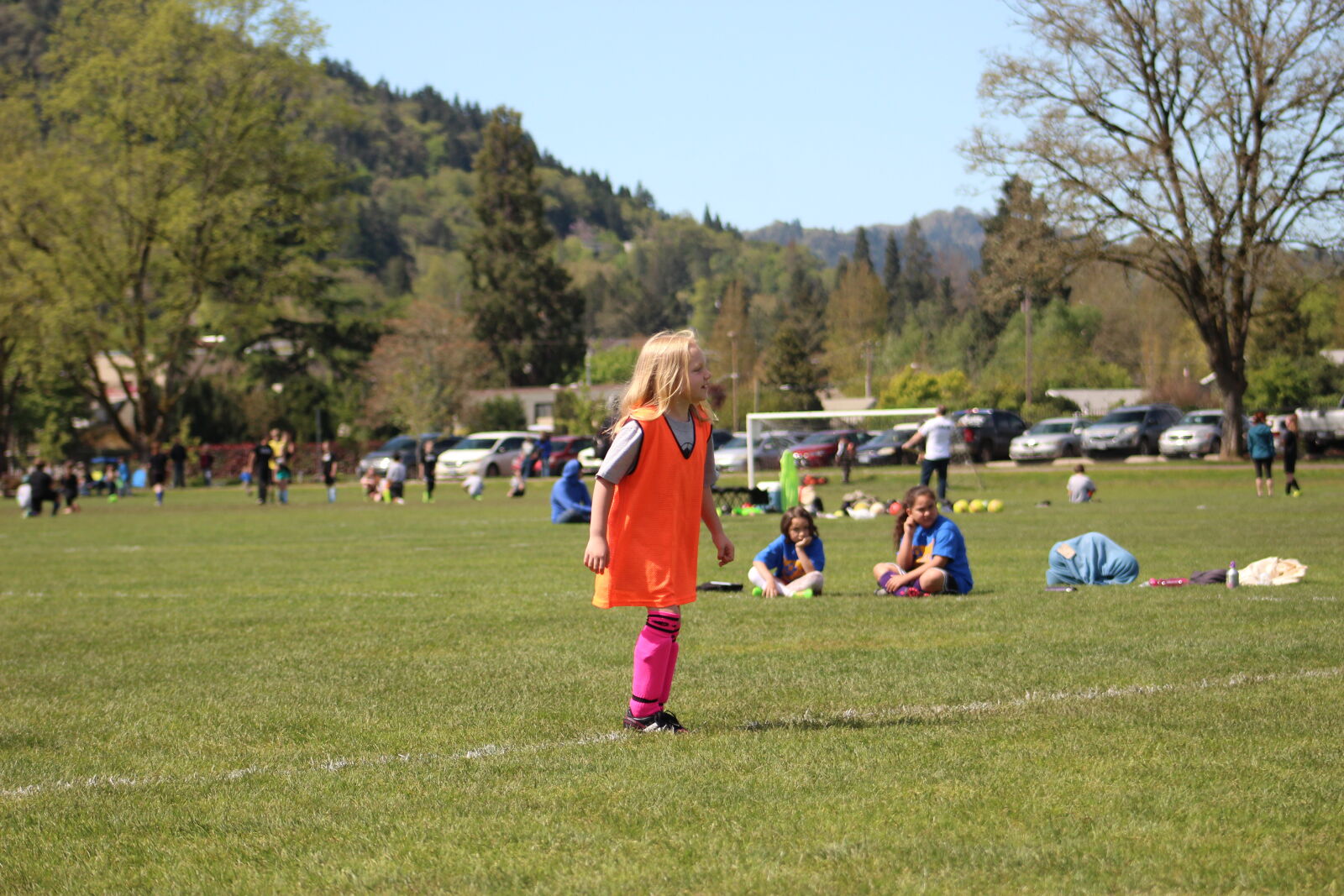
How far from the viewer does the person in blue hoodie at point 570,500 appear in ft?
79.2

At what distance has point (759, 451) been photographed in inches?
2057

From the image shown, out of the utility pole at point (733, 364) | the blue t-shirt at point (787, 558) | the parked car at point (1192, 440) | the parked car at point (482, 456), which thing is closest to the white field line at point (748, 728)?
the blue t-shirt at point (787, 558)

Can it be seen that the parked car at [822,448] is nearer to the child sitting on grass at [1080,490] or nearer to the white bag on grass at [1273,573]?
the child sitting on grass at [1080,490]

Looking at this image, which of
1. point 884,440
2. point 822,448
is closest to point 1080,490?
point 822,448

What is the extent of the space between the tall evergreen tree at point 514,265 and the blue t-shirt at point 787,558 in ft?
299

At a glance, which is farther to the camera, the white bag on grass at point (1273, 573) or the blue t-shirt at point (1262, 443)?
the blue t-shirt at point (1262, 443)

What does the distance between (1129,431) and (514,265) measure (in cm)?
6393

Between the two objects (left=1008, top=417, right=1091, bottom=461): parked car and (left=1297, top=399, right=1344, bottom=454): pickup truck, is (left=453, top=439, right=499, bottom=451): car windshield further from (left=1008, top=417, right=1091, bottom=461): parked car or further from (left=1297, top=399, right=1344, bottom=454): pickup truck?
(left=1297, top=399, right=1344, bottom=454): pickup truck

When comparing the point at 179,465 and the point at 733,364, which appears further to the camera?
the point at 733,364

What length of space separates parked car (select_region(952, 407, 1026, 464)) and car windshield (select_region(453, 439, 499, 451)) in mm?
17694

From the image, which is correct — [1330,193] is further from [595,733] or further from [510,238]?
[510,238]

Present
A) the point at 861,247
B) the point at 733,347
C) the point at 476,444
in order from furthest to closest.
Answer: the point at 861,247
the point at 733,347
the point at 476,444

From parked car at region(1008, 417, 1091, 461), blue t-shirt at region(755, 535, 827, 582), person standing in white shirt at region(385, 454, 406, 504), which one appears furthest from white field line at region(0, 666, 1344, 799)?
parked car at region(1008, 417, 1091, 461)

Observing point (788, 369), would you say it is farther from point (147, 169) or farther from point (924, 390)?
point (147, 169)
